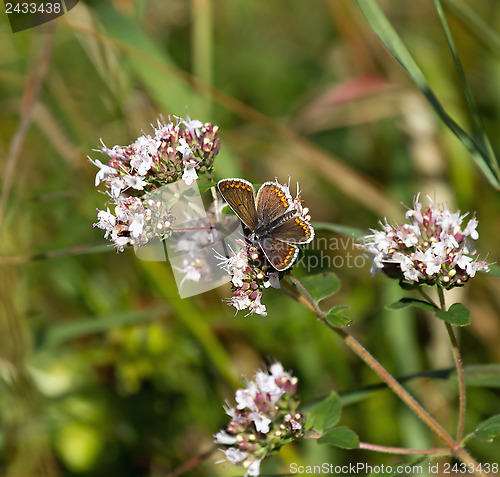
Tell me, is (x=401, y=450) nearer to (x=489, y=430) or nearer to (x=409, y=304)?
(x=489, y=430)

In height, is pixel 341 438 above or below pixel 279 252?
below

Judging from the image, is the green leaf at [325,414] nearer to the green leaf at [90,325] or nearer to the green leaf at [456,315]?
the green leaf at [456,315]

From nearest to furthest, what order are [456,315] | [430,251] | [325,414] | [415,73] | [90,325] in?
[456,315] < [430,251] < [325,414] < [415,73] < [90,325]

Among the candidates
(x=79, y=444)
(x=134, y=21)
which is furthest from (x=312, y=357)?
(x=134, y=21)

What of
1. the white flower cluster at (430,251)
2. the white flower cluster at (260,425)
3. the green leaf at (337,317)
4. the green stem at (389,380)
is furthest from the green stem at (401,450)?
the white flower cluster at (430,251)

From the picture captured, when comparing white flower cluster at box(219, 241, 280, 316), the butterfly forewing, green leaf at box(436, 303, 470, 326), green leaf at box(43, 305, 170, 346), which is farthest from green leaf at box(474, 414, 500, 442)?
green leaf at box(43, 305, 170, 346)

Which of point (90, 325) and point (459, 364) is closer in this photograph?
point (459, 364)

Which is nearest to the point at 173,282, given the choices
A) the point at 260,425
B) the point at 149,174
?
the point at 149,174
